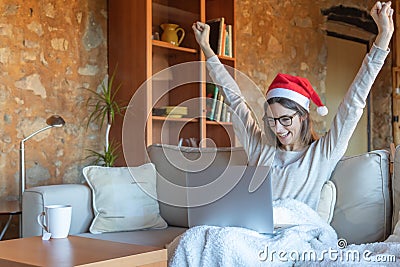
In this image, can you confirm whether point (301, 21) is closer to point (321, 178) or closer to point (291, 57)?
point (291, 57)

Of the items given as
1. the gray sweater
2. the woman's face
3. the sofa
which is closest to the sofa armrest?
the sofa

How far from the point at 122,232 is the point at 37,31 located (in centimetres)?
139

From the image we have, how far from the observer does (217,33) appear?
13.0 ft

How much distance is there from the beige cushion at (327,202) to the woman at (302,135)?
0.02 meters

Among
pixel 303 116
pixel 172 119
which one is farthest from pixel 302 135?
pixel 172 119

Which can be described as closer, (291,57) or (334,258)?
(334,258)

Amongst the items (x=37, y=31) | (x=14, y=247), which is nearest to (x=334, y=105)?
(x=37, y=31)

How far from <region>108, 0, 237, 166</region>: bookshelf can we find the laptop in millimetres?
1317

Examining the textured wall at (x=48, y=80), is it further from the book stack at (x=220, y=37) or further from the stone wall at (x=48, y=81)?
the book stack at (x=220, y=37)

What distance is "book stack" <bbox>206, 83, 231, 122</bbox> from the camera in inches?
153

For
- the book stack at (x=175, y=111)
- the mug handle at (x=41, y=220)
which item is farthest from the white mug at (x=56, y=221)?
the book stack at (x=175, y=111)

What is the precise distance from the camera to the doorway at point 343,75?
5.50 meters

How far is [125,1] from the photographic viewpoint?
3447mm

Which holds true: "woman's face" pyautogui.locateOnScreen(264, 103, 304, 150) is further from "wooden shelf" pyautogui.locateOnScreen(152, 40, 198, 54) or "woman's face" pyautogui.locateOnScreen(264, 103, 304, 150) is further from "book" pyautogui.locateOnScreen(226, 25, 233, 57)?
"book" pyautogui.locateOnScreen(226, 25, 233, 57)
